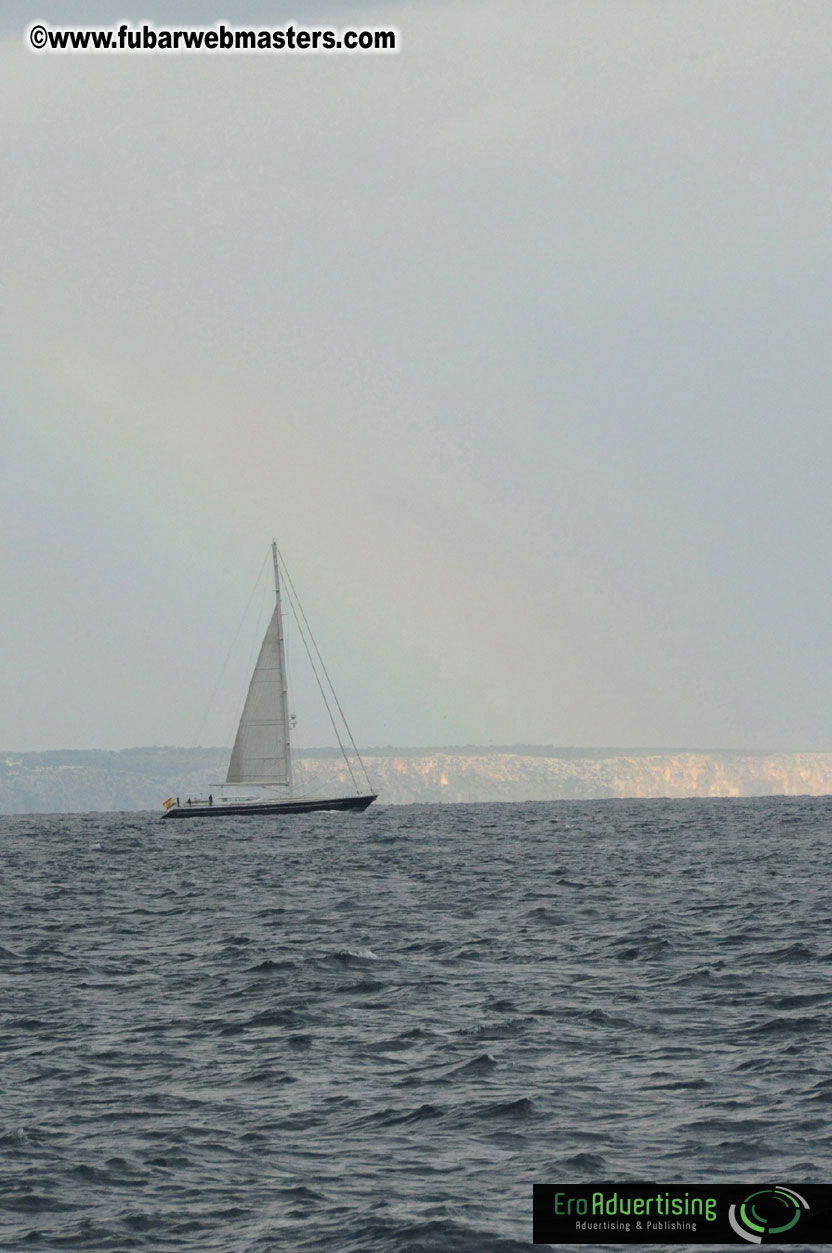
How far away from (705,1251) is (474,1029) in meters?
11.1

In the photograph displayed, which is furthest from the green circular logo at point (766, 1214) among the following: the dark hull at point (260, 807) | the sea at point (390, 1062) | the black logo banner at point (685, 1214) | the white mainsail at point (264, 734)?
the white mainsail at point (264, 734)

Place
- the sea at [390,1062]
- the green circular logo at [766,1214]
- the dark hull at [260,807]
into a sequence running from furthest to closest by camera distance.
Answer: the dark hull at [260,807]
the sea at [390,1062]
the green circular logo at [766,1214]

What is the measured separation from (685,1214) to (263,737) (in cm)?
11196

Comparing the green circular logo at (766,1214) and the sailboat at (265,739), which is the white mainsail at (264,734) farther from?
the green circular logo at (766,1214)

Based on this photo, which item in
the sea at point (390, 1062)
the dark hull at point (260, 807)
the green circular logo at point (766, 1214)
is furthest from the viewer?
the dark hull at point (260, 807)

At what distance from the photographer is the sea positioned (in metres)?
16.8

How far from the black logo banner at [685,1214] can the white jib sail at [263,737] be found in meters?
111

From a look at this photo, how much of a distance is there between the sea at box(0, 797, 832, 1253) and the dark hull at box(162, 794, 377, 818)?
71912 millimetres

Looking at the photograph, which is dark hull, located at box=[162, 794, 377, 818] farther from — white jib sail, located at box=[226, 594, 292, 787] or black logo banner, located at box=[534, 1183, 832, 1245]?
black logo banner, located at box=[534, 1183, 832, 1245]

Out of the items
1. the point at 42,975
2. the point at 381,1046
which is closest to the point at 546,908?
the point at 42,975

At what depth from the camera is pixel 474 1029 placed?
1021 inches

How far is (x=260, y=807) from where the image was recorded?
124750mm

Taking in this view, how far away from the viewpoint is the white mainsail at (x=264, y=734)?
126188 millimetres

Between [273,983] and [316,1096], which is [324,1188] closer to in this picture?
[316,1096]
